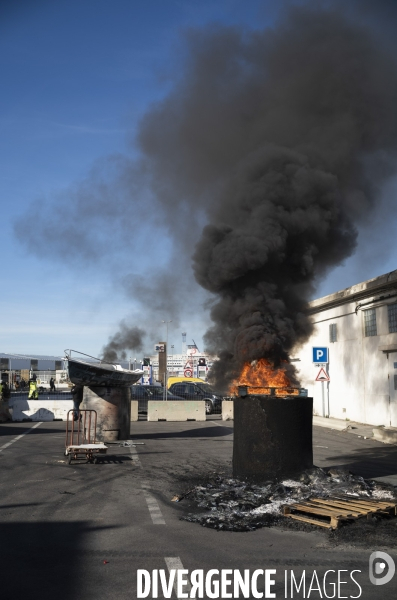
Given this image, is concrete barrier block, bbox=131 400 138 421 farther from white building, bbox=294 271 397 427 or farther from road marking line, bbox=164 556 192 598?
road marking line, bbox=164 556 192 598

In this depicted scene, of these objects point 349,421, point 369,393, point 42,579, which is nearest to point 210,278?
point 42,579

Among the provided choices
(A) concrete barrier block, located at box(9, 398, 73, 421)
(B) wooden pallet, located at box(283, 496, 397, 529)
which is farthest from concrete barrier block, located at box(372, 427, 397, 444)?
(A) concrete barrier block, located at box(9, 398, 73, 421)

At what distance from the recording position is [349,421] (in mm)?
20406

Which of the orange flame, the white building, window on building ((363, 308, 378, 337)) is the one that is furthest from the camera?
window on building ((363, 308, 378, 337))

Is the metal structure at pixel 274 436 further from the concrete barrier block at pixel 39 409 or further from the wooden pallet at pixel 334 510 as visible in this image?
the concrete barrier block at pixel 39 409

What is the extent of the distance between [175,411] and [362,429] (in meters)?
7.86

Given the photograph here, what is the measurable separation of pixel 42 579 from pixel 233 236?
22.7 feet

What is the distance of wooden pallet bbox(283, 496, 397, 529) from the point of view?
20.9ft

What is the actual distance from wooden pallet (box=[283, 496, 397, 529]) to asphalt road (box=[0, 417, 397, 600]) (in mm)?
271

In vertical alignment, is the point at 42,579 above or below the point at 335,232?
below

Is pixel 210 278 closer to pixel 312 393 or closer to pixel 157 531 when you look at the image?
pixel 157 531

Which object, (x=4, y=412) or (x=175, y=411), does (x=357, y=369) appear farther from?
(x=4, y=412)

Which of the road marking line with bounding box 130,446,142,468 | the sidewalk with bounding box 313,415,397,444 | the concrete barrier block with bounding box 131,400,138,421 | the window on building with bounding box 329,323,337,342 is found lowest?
the road marking line with bounding box 130,446,142,468

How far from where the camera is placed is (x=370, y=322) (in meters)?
19.1
